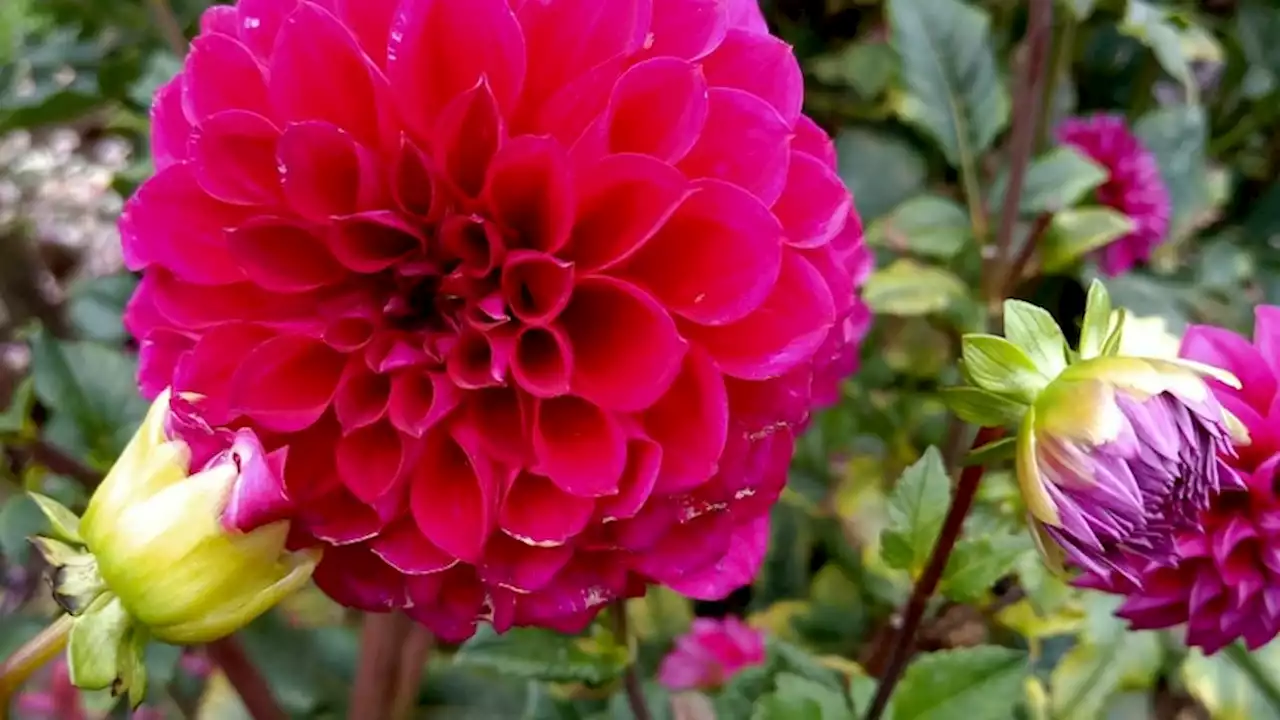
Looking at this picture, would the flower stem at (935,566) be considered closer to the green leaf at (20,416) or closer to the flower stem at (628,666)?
the flower stem at (628,666)

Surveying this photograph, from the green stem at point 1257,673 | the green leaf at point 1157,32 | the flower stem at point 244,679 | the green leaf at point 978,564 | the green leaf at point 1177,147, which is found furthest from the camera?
the green leaf at point 1177,147

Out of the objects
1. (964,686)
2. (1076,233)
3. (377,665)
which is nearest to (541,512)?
(964,686)

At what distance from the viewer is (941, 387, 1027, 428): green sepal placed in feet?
1.18

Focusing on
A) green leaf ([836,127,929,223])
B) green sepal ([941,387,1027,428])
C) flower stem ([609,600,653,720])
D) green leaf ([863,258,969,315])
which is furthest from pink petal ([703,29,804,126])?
green leaf ([836,127,929,223])

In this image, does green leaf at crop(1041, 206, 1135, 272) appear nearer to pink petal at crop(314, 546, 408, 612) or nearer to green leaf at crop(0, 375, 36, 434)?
pink petal at crop(314, 546, 408, 612)

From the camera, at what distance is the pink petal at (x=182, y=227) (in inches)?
13.2

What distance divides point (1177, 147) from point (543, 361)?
2.57ft

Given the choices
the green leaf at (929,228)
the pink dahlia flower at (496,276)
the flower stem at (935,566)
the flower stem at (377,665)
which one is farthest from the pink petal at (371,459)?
the green leaf at (929,228)

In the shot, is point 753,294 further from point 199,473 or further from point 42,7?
point 42,7

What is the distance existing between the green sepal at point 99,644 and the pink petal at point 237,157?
0.42ft

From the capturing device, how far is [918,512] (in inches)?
18.0

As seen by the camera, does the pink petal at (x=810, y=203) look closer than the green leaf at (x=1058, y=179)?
Yes

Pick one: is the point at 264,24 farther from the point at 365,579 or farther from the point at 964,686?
the point at 964,686

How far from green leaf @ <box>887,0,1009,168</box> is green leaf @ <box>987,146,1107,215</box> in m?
0.07
